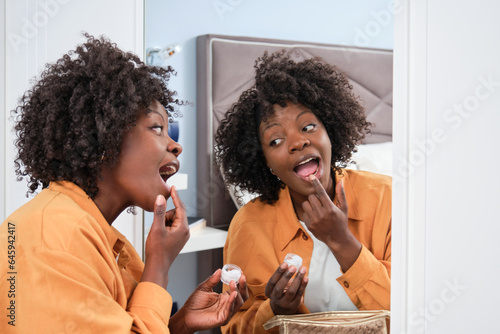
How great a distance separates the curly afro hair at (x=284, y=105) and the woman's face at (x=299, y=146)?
2 cm

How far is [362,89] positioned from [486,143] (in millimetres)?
508

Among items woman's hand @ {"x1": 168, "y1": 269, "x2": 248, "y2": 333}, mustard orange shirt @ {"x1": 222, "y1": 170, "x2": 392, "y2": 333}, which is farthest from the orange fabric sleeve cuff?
woman's hand @ {"x1": 168, "y1": 269, "x2": 248, "y2": 333}

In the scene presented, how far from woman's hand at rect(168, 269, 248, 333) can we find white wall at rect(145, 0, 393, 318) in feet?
0.75

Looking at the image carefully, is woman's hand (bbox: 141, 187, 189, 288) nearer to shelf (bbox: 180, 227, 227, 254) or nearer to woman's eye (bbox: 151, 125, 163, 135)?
woman's eye (bbox: 151, 125, 163, 135)

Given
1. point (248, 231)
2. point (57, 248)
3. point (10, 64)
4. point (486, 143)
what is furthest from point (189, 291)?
point (486, 143)

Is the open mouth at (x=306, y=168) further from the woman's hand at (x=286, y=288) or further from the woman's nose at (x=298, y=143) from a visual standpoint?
the woman's hand at (x=286, y=288)

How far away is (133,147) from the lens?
0.84m

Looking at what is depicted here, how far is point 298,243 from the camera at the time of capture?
1.10 metres

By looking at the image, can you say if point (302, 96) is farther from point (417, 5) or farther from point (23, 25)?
point (23, 25)

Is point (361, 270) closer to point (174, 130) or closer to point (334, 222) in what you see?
point (334, 222)

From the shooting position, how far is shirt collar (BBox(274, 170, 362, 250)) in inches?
42.0

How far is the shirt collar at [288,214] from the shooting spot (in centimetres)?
107

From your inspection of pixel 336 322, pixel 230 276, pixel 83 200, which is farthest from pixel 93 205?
pixel 336 322

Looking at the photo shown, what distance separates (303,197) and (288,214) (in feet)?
0.24
